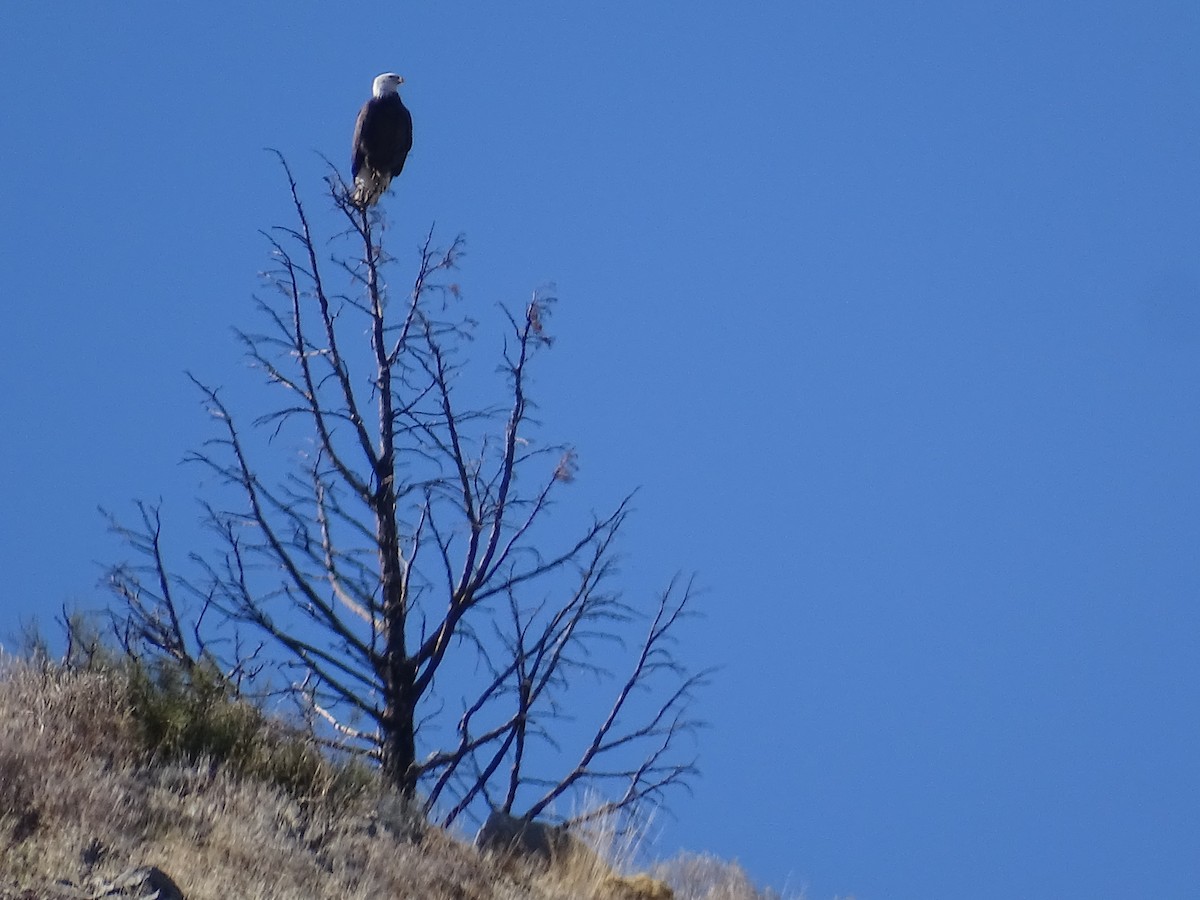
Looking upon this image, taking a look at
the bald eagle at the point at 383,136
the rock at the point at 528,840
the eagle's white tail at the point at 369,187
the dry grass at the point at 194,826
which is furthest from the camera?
the bald eagle at the point at 383,136

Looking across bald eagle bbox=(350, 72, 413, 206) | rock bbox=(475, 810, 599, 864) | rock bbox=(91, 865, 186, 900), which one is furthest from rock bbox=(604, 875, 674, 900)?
bald eagle bbox=(350, 72, 413, 206)

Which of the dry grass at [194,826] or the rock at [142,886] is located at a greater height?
the dry grass at [194,826]

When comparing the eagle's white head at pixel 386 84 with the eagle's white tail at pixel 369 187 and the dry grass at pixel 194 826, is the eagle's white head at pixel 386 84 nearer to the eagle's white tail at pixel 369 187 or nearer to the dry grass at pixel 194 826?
the eagle's white tail at pixel 369 187

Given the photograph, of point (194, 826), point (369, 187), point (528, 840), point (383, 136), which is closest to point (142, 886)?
point (194, 826)

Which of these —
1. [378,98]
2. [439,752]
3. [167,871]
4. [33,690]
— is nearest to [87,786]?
[167,871]

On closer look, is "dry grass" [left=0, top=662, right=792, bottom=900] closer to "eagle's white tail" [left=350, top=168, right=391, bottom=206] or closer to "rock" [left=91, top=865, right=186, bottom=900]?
"rock" [left=91, top=865, right=186, bottom=900]

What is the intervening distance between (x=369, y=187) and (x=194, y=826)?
5.49 m

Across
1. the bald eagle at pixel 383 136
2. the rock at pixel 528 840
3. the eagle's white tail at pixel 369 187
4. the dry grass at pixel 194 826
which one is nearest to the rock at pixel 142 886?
the dry grass at pixel 194 826

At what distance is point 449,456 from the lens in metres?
8.03

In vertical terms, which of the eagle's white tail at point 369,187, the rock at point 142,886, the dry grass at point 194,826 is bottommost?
the rock at point 142,886

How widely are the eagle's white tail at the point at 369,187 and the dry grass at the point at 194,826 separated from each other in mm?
3078

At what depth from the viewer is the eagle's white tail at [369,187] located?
8405 mm

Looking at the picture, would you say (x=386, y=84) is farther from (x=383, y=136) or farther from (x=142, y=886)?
(x=142, y=886)

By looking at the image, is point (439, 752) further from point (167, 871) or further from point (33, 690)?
point (167, 871)
